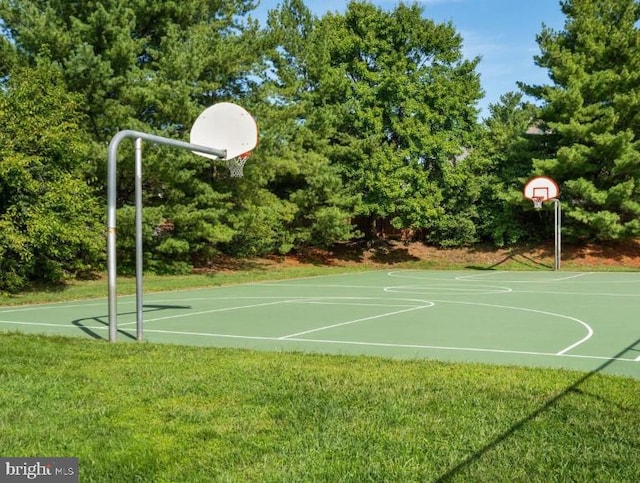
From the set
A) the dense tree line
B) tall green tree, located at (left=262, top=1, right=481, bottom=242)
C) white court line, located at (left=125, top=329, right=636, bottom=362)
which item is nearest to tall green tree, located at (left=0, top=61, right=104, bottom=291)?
the dense tree line

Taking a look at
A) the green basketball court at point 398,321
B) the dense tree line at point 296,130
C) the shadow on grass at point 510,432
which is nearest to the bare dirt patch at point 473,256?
the dense tree line at point 296,130

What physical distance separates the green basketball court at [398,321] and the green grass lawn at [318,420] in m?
1.71

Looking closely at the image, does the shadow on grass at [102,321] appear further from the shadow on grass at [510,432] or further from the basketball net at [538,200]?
the basketball net at [538,200]

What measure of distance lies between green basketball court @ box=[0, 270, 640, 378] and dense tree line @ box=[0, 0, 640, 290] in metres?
3.99

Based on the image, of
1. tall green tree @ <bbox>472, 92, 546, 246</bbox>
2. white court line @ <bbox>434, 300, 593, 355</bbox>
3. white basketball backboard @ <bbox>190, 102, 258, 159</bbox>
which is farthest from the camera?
tall green tree @ <bbox>472, 92, 546, 246</bbox>

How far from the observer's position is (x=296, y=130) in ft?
90.4

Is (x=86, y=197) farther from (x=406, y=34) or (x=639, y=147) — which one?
(x=639, y=147)

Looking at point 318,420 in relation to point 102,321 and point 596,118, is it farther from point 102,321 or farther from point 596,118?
point 596,118

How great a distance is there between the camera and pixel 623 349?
26.5 ft

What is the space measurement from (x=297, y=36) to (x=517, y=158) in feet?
38.9

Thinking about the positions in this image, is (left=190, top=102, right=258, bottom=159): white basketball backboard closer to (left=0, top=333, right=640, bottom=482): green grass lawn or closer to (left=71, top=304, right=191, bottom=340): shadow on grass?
(left=71, top=304, right=191, bottom=340): shadow on grass

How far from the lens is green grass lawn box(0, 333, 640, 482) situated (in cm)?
355

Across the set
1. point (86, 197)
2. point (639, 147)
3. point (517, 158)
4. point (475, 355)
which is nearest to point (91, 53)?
point (86, 197)

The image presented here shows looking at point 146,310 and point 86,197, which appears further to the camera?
point 86,197
